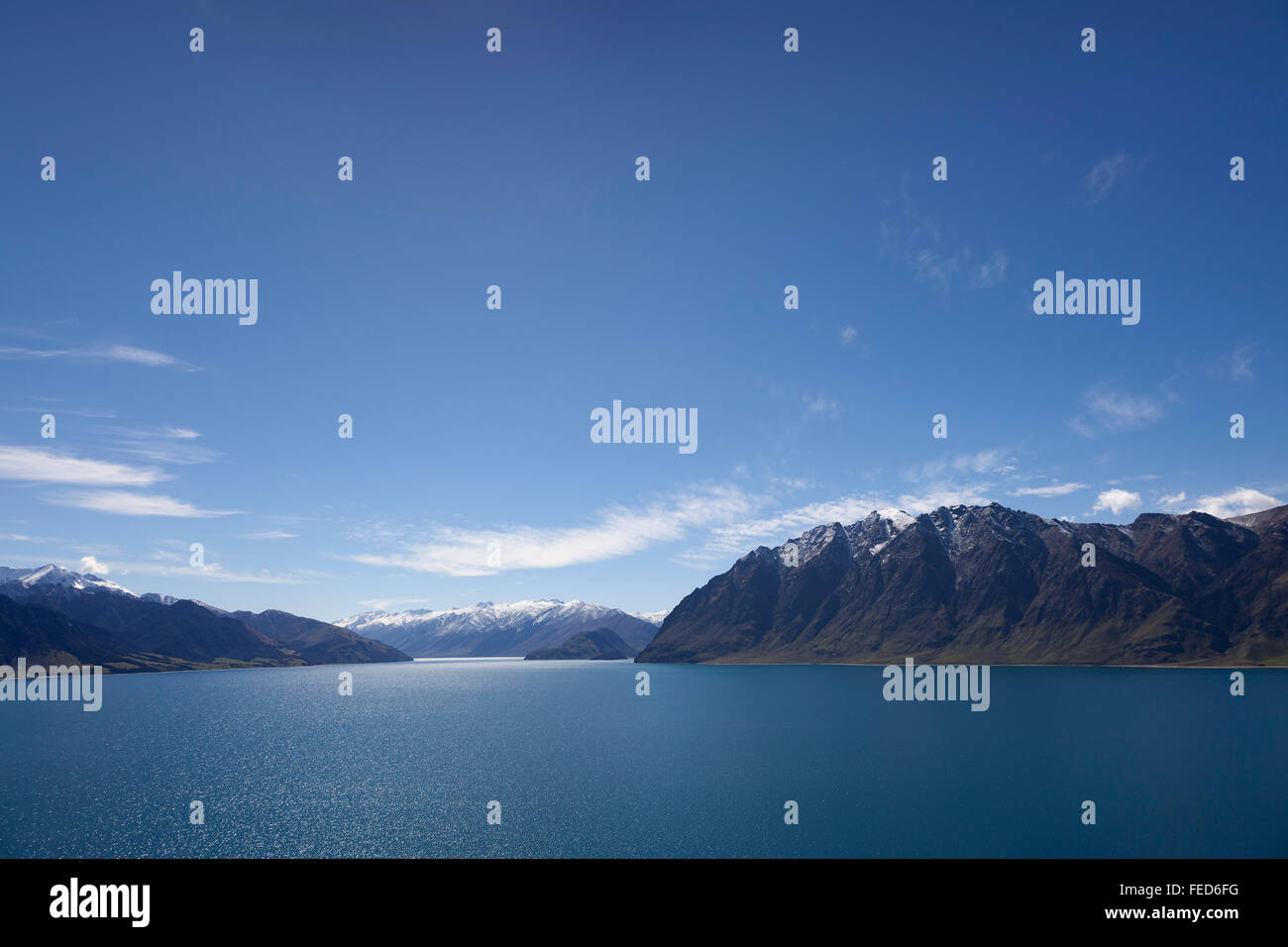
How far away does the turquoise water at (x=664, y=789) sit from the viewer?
7119cm

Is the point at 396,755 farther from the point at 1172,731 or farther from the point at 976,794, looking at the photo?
the point at 1172,731

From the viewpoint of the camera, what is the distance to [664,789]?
95.6 metres

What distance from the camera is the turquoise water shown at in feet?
234
